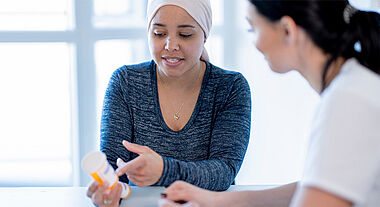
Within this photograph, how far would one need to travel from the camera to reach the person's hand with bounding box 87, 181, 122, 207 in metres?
1.07

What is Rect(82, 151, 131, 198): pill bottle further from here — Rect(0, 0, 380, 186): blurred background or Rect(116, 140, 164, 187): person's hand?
Rect(0, 0, 380, 186): blurred background

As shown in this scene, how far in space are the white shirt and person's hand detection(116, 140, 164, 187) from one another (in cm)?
60

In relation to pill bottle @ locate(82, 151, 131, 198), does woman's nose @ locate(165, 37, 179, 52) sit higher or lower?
higher

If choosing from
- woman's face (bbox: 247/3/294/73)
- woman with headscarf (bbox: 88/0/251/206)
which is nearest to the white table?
woman with headscarf (bbox: 88/0/251/206)

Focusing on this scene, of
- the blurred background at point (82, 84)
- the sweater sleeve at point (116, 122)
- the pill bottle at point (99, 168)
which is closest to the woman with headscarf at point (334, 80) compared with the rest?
the pill bottle at point (99, 168)

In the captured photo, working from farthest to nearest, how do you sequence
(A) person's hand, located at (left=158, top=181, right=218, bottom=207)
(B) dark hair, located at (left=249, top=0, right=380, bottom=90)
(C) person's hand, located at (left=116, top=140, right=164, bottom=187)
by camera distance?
(C) person's hand, located at (left=116, top=140, right=164, bottom=187)
(A) person's hand, located at (left=158, top=181, right=218, bottom=207)
(B) dark hair, located at (left=249, top=0, right=380, bottom=90)

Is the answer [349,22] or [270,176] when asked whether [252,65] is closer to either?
[270,176]

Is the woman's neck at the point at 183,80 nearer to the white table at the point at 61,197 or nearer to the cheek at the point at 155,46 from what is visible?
the cheek at the point at 155,46

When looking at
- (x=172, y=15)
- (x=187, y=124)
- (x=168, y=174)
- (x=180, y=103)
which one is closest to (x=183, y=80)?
(x=180, y=103)

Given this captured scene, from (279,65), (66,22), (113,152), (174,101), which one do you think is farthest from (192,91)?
(66,22)

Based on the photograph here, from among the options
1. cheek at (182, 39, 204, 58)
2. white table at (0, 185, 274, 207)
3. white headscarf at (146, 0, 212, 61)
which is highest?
white headscarf at (146, 0, 212, 61)

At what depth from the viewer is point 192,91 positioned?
1693 mm

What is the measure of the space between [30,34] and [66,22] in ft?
0.76

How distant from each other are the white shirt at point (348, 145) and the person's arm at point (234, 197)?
1.35 feet
